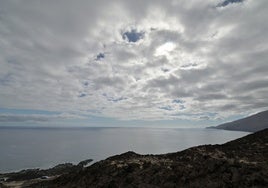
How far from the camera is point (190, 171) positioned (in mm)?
18609

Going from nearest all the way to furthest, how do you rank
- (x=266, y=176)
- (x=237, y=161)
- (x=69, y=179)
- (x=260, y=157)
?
1. (x=266, y=176)
2. (x=237, y=161)
3. (x=260, y=157)
4. (x=69, y=179)

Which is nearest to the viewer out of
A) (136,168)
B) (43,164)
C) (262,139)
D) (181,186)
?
(181,186)

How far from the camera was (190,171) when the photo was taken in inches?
733

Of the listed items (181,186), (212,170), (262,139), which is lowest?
(181,186)

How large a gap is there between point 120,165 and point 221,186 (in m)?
10.4

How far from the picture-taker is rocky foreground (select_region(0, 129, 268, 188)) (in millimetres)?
16359

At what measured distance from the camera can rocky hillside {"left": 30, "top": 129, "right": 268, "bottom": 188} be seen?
1636 centimetres

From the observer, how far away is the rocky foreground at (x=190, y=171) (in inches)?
644

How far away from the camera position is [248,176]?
15.9m

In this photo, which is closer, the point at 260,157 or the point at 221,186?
the point at 221,186

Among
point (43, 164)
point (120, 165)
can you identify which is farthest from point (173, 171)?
point (43, 164)

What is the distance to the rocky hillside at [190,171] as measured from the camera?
1636cm

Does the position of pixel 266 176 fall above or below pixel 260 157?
below

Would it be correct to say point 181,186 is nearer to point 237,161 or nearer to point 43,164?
point 237,161
